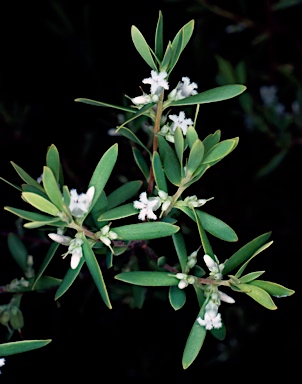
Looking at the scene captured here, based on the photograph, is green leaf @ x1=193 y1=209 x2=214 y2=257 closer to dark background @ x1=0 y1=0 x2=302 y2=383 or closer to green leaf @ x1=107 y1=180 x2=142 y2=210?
green leaf @ x1=107 y1=180 x2=142 y2=210

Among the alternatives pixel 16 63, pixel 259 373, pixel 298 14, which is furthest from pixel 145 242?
pixel 298 14

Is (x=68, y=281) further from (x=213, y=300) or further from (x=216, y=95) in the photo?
(x=216, y=95)

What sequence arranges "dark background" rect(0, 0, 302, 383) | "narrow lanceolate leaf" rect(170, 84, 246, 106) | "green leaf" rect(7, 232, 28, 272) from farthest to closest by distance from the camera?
"dark background" rect(0, 0, 302, 383)
"green leaf" rect(7, 232, 28, 272)
"narrow lanceolate leaf" rect(170, 84, 246, 106)

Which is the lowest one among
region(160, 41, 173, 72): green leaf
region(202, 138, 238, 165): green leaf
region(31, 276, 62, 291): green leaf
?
region(31, 276, 62, 291): green leaf

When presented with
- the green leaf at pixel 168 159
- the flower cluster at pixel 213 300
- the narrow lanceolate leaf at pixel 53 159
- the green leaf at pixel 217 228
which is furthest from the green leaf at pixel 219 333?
the narrow lanceolate leaf at pixel 53 159

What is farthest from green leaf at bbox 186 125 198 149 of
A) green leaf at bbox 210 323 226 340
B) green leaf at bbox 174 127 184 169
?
green leaf at bbox 210 323 226 340

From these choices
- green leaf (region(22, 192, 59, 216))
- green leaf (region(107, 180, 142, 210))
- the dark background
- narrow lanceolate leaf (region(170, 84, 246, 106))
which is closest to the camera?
green leaf (region(22, 192, 59, 216))

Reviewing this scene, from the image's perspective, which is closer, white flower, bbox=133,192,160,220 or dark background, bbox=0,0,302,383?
white flower, bbox=133,192,160,220

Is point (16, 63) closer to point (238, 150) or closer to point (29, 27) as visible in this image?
point (29, 27)
